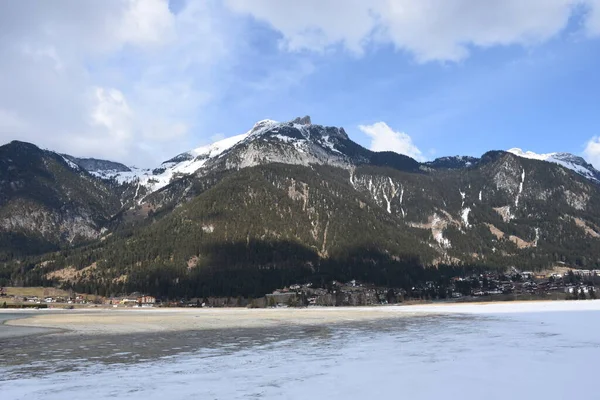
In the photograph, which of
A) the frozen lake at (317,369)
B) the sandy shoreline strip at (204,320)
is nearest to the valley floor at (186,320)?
the sandy shoreline strip at (204,320)

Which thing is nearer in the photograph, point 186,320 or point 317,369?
point 317,369

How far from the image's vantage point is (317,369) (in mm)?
24469

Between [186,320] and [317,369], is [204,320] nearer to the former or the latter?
[186,320]

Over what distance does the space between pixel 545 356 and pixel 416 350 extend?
7.93 m

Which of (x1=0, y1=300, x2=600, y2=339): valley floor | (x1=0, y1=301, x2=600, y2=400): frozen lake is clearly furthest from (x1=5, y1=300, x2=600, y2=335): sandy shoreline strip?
(x1=0, y1=301, x2=600, y2=400): frozen lake

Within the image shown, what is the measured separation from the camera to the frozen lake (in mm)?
18766

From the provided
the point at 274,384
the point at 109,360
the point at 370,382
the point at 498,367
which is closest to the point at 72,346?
the point at 109,360

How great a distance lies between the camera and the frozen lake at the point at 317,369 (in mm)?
18766

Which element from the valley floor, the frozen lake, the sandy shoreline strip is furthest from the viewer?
the sandy shoreline strip

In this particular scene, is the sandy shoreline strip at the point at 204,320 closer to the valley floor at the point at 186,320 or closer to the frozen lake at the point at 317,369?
the valley floor at the point at 186,320

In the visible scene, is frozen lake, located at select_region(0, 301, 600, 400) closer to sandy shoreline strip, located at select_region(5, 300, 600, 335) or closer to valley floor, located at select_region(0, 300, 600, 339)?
valley floor, located at select_region(0, 300, 600, 339)

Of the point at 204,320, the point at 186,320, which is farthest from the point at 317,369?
the point at 186,320

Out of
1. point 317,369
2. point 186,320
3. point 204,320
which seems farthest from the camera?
point 204,320

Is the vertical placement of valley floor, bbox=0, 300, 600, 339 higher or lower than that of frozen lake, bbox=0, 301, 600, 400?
lower
